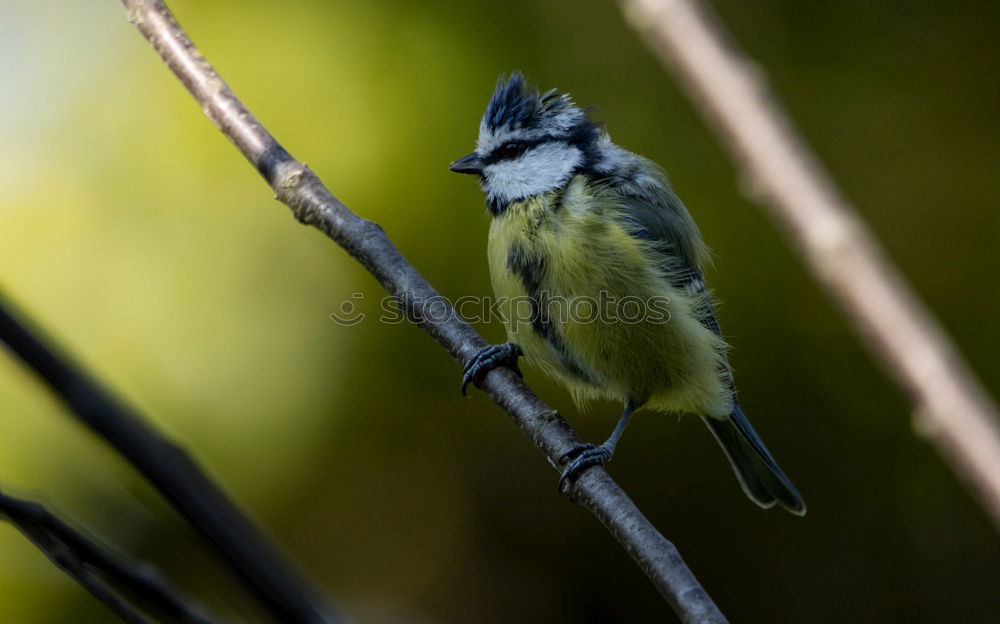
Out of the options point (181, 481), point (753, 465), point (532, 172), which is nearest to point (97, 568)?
point (181, 481)

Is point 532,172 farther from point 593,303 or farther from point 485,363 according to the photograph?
point 485,363

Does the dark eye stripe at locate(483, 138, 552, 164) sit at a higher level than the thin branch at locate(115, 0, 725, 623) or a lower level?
higher

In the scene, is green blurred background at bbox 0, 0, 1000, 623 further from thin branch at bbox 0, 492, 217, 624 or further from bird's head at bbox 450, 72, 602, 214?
thin branch at bbox 0, 492, 217, 624

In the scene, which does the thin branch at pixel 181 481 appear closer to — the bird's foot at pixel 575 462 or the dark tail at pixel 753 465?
the bird's foot at pixel 575 462

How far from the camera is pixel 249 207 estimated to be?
8.51 ft

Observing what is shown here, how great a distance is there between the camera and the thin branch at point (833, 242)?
0.36m

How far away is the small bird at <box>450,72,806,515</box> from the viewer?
2.05 metres

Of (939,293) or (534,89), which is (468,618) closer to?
(534,89)

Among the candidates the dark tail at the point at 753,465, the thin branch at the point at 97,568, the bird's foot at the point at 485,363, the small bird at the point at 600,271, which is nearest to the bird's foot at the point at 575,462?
the bird's foot at the point at 485,363

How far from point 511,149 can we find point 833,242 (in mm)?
1969

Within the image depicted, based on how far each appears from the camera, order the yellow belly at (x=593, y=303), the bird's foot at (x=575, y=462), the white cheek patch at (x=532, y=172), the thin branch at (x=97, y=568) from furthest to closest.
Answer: the white cheek patch at (x=532, y=172), the yellow belly at (x=593, y=303), the bird's foot at (x=575, y=462), the thin branch at (x=97, y=568)

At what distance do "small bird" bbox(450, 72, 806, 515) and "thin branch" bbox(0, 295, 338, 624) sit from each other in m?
1.48

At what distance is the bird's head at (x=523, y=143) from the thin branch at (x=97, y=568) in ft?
5.76

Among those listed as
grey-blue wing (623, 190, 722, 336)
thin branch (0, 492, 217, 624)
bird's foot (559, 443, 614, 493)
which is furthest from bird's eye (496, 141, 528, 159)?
thin branch (0, 492, 217, 624)
